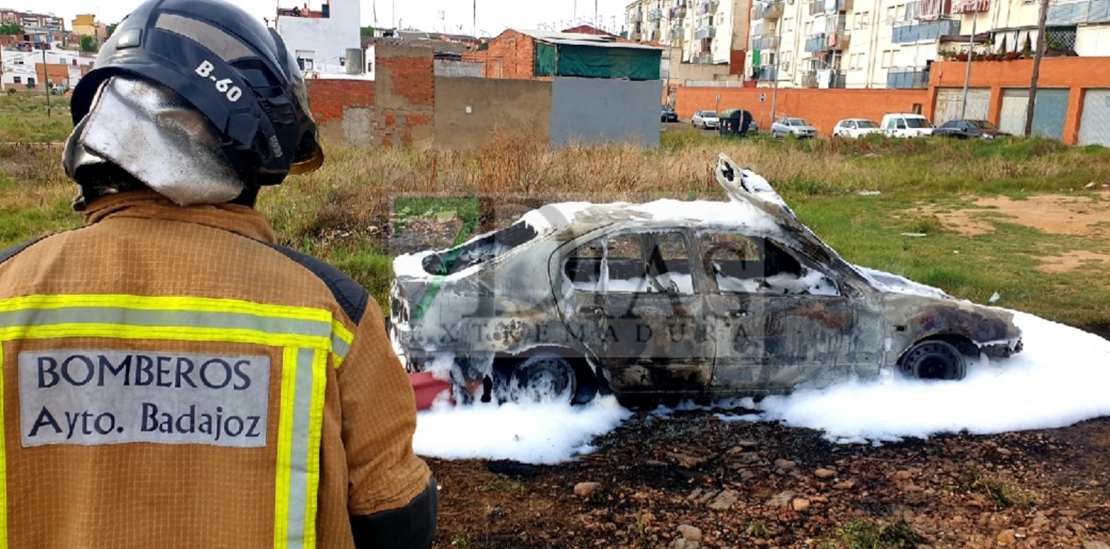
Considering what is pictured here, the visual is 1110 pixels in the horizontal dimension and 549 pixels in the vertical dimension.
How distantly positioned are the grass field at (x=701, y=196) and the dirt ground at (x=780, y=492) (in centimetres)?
363

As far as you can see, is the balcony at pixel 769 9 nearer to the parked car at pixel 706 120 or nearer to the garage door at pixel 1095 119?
the parked car at pixel 706 120

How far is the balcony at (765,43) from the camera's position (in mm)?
61763

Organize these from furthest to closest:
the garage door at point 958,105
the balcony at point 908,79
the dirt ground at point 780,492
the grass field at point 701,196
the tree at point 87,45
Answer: the tree at point 87,45 → the balcony at point 908,79 → the garage door at point 958,105 → the grass field at point 701,196 → the dirt ground at point 780,492

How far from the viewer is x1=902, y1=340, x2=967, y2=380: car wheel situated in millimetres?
5566

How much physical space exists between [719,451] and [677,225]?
1458 mm

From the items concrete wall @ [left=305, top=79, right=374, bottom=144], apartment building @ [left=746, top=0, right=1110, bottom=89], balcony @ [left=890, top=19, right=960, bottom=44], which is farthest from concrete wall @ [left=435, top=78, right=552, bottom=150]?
balcony @ [left=890, top=19, right=960, bottom=44]

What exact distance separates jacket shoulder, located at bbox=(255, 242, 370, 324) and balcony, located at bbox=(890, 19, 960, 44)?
46530 millimetres

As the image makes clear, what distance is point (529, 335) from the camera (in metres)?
4.93

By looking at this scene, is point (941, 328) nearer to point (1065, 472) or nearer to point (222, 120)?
point (1065, 472)

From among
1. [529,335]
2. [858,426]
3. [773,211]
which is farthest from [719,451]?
[773,211]

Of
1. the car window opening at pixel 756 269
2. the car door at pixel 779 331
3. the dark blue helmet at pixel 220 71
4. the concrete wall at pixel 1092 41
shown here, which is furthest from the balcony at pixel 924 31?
the dark blue helmet at pixel 220 71

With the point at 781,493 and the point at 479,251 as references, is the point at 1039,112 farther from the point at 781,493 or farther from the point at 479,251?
the point at 781,493

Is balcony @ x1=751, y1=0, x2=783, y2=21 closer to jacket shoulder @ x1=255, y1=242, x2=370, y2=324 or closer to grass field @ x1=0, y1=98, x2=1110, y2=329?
grass field @ x1=0, y1=98, x2=1110, y2=329

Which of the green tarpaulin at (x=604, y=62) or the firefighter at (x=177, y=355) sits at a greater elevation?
the green tarpaulin at (x=604, y=62)
